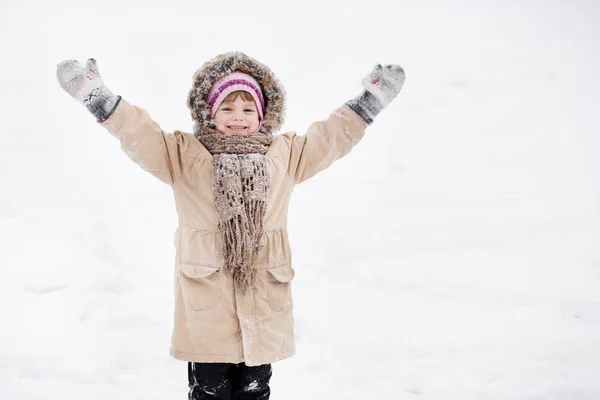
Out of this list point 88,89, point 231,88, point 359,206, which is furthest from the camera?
point 359,206

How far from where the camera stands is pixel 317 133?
5.82 ft

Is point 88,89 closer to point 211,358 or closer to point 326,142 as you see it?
point 326,142

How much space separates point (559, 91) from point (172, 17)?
2276 mm

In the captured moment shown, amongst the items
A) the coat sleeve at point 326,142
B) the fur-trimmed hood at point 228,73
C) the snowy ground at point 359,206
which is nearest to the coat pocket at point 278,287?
the coat sleeve at point 326,142

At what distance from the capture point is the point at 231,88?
5.54 ft

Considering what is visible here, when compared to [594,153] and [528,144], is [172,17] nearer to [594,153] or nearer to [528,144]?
[528,144]

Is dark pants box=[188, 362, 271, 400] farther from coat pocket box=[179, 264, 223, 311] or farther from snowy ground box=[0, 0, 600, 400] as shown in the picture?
snowy ground box=[0, 0, 600, 400]

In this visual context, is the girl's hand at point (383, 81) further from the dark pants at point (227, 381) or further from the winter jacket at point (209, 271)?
the dark pants at point (227, 381)

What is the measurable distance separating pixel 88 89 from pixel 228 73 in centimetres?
34

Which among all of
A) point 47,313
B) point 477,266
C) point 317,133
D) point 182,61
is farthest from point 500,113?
point 47,313

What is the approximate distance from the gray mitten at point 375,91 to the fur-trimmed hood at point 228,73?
0.20m

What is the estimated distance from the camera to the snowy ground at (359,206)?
2.39m

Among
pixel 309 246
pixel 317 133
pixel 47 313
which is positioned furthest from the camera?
pixel 309 246

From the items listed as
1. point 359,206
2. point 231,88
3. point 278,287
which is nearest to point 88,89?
point 231,88
